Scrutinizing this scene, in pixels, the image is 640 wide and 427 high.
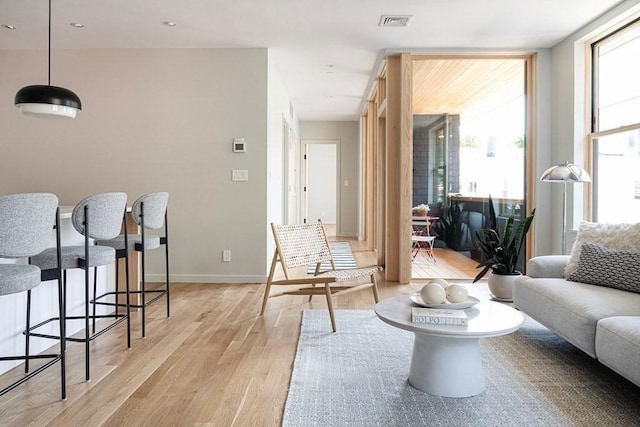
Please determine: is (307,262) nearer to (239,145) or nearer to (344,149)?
(239,145)

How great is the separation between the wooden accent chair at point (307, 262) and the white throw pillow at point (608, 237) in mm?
1367

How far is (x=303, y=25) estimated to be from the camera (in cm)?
414

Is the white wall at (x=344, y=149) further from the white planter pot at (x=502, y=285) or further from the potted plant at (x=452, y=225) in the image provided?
the white planter pot at (x=502, y=285)

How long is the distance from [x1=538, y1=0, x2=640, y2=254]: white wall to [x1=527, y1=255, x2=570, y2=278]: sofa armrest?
1247 mm

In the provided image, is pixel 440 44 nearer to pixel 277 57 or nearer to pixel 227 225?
pixel 277 57

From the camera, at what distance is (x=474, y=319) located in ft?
6.97

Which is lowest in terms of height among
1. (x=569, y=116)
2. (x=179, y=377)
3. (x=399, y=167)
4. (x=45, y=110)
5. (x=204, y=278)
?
(x=179, y=377)

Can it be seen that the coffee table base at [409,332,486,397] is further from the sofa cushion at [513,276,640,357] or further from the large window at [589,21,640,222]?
the large window at [589,21,640,222]

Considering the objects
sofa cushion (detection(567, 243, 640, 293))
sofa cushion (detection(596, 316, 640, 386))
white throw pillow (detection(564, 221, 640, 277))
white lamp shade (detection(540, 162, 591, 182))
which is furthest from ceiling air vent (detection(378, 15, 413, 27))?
sofa cushion (detection(596, 316, 640, 386))

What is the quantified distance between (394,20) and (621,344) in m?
3.07

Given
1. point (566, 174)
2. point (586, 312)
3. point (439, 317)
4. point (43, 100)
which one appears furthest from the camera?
point (566, 174)

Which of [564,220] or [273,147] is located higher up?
[273,147]

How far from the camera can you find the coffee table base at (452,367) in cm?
206

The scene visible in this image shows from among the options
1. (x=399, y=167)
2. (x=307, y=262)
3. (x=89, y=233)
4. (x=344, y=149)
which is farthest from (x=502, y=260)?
(x=344, y=149)
